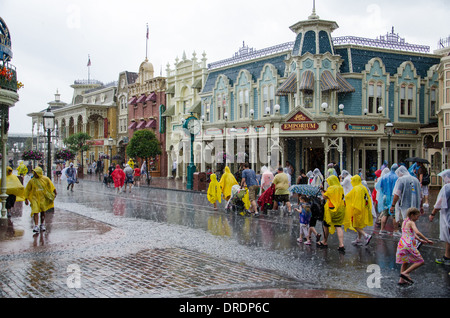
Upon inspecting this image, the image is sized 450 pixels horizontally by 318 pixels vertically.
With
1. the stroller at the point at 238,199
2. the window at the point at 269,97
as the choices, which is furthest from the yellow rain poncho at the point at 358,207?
the window at the point at 269,97

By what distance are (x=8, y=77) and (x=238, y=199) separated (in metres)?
8.25

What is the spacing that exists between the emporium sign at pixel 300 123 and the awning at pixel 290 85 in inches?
79.2

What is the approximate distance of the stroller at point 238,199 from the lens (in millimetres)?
15945

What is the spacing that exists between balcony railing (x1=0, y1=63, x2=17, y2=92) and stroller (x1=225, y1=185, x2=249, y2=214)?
7.72 metres

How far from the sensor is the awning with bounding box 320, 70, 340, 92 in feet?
89.7

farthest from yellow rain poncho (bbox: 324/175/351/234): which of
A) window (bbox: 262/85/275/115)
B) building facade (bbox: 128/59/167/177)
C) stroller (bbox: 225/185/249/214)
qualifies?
building facade (bbox: 128/59/167/177)

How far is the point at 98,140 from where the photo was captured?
6112cm

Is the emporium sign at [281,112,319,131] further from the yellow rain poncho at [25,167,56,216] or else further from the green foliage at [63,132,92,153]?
the green foliage at [63,132,92,153]

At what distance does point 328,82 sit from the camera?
27625 millimetres

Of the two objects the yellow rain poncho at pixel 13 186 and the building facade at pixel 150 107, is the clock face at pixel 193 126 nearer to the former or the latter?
the yellow rain poncho at pixel 13 186

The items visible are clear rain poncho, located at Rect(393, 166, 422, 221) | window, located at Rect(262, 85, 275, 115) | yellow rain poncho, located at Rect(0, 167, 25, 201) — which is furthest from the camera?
window, located at Rect(262, 85, 275, 115)

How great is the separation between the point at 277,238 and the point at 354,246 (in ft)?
6.13
